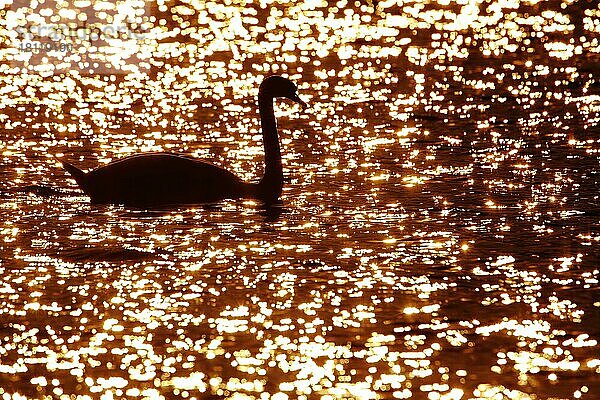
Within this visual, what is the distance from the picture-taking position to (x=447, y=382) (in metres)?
9.31

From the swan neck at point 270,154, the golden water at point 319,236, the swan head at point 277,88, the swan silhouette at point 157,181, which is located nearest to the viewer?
the golden water at point 319,236

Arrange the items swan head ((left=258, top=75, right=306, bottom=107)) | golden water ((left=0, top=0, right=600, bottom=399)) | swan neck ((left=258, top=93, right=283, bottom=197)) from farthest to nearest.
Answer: swan head ((left=258, top=75, right=306, bottom=107)), swan neck ((left=258, top=93, right=283, bottom=197)), golden water ((left=0, top=0, right=600, bottom=399))

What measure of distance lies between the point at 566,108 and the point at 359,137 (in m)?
3.59

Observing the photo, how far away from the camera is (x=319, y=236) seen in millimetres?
13516

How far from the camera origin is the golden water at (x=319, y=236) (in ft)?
31.7

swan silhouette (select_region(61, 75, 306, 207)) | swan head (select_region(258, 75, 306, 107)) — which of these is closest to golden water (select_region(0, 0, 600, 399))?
swan silhouette (select_region(61, 75, 306, 207))

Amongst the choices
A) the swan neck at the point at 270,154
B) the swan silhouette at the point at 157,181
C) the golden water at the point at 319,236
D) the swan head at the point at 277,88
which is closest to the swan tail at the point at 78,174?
the swan silhouette at the point at 157,181

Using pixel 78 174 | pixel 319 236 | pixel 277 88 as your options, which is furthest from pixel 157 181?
pixel 319 236

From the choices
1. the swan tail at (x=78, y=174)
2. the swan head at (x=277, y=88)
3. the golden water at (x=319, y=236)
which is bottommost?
the golden water at (x=319, y=236)

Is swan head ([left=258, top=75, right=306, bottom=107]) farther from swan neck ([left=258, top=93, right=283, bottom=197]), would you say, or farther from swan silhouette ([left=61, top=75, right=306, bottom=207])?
swan silhouette ([left=61, top=75, right=306, bottom=207])

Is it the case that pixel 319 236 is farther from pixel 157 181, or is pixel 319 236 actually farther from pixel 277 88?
pixel 277 88

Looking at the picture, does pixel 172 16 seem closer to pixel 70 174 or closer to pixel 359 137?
pixel 359 137

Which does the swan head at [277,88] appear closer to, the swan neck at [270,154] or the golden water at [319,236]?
the swan neck at [270,154]

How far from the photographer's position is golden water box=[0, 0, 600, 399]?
9.67 meters
